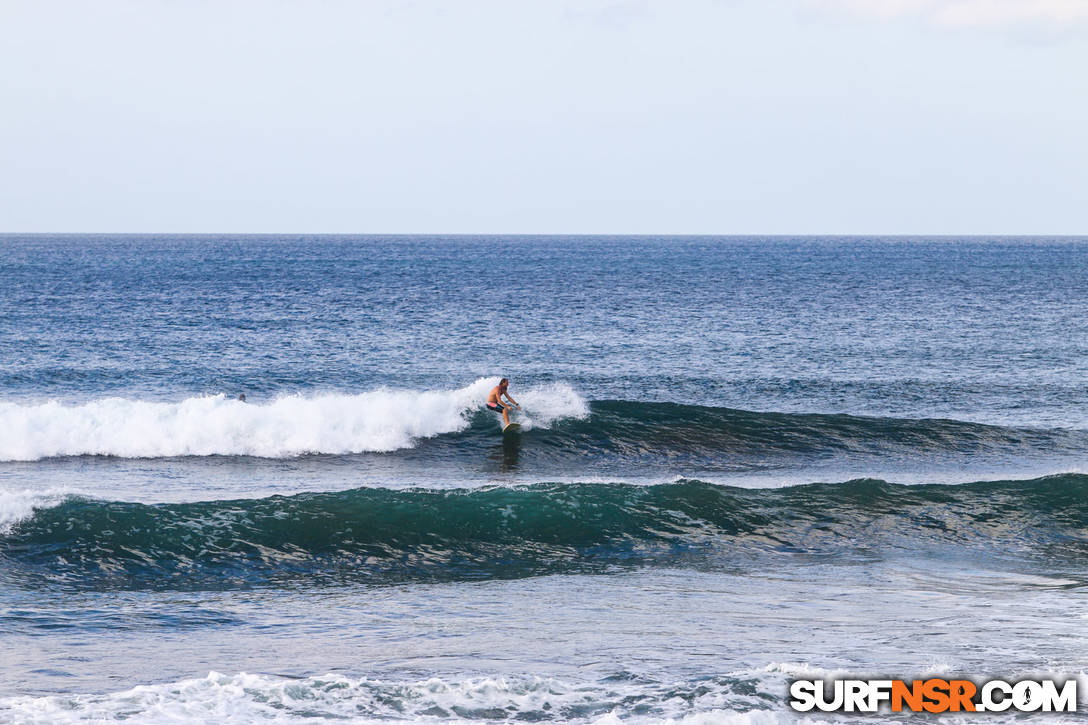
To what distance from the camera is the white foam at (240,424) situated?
80.5ft

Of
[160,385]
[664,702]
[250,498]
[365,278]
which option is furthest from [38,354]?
[365,278]

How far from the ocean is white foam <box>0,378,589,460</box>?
9cm

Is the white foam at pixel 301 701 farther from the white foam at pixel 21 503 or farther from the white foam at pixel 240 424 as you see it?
the white foam at pixel 240 424

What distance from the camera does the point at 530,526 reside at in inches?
711

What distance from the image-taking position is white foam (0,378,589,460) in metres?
24.5

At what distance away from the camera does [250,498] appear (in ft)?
64.0

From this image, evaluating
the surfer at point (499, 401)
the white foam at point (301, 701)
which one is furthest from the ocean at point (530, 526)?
the surfer at point (499, 401)

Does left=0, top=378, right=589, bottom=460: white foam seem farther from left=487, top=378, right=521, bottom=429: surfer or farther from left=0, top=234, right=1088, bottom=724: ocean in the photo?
left=487, top=378, right=521, bottom=429: surfer

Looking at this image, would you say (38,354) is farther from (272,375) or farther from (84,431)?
(84,431)

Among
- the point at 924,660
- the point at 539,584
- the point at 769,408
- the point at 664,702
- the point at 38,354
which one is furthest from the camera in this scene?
the point at 38,354

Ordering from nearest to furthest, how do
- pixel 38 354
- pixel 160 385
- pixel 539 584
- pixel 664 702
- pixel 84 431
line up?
pixel 664 702, pixel 539 584, pixel 84 431, pixel 160 385, pixel 38 354

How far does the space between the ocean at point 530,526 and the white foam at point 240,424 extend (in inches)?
3.5

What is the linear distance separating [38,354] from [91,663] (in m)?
30.4

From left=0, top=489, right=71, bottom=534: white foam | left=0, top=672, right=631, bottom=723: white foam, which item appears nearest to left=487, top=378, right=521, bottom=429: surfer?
left=0, top=489, right=71, bottom=534: white foam
